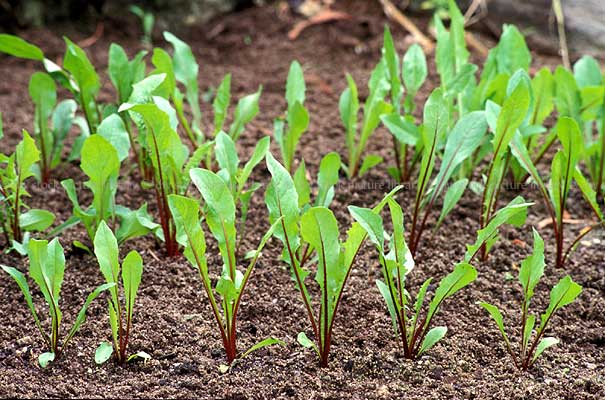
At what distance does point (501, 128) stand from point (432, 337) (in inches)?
23.6

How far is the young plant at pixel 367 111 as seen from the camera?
2.80 metres

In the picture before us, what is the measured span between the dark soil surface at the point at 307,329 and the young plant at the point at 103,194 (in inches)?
4.4

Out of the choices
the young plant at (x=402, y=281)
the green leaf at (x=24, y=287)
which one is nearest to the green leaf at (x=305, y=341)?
the young plant at (x=402, y=281)

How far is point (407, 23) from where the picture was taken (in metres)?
4.44

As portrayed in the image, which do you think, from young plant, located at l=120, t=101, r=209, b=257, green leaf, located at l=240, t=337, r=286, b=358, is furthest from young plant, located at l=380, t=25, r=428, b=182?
green leaf, located at l=240, t=337, r=286, b=358

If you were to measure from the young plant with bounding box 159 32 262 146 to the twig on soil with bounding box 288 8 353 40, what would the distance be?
146 cm

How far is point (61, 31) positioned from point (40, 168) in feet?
5.32

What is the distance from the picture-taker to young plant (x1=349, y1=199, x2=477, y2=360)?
193 cm

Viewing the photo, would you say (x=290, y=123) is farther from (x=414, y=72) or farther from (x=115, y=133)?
(x=115, y=133)

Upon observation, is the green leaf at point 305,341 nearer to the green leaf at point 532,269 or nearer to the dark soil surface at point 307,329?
the dark soil surface at point 307,329

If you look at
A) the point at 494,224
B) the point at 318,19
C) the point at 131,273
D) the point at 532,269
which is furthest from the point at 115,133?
the point at 318,19

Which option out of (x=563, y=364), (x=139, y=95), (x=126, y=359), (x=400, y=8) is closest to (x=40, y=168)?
(x=139, y=95)

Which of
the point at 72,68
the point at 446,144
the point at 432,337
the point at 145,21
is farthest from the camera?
the point at 145,21

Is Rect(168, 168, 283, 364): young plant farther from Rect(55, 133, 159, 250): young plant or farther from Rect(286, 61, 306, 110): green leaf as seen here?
Rect(286, 61, 306, 110): green leaf
